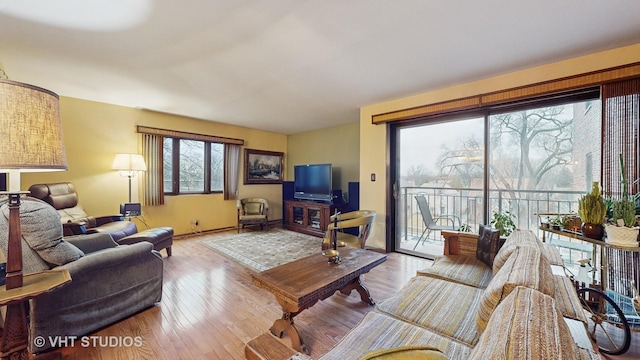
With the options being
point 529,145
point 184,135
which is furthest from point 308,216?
point 529,145

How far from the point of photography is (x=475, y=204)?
3471 millimetres

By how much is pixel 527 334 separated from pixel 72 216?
4.46 meters

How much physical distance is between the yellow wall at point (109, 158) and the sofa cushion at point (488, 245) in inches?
188

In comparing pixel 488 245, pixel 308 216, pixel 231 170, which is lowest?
pixel 308 216

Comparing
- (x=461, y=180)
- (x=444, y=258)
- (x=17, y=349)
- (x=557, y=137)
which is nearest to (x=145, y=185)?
(x=17, y=349)

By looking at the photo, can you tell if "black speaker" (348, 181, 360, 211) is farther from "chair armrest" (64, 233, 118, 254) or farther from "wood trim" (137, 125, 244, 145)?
"chair armrest" (64, 233, 118, 254)

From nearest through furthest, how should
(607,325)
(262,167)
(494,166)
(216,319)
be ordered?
(607,325)
(216,319)
(494,166)
(262,167)

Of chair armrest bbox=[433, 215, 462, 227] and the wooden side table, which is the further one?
chair armrest bbox=[433, 215, 462, 227]

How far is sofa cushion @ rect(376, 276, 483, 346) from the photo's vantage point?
1.21 m

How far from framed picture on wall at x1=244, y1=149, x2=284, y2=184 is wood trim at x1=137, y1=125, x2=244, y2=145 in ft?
1.54

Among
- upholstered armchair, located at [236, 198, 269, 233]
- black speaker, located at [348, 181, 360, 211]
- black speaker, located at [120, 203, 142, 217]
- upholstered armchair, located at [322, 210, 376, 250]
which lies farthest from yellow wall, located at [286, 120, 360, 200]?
black speaker, located at [120, 203, 142, 217]

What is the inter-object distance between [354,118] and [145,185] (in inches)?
157

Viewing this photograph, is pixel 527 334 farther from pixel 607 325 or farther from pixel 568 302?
pixel 607 325

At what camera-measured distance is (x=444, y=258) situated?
7.36 ft
